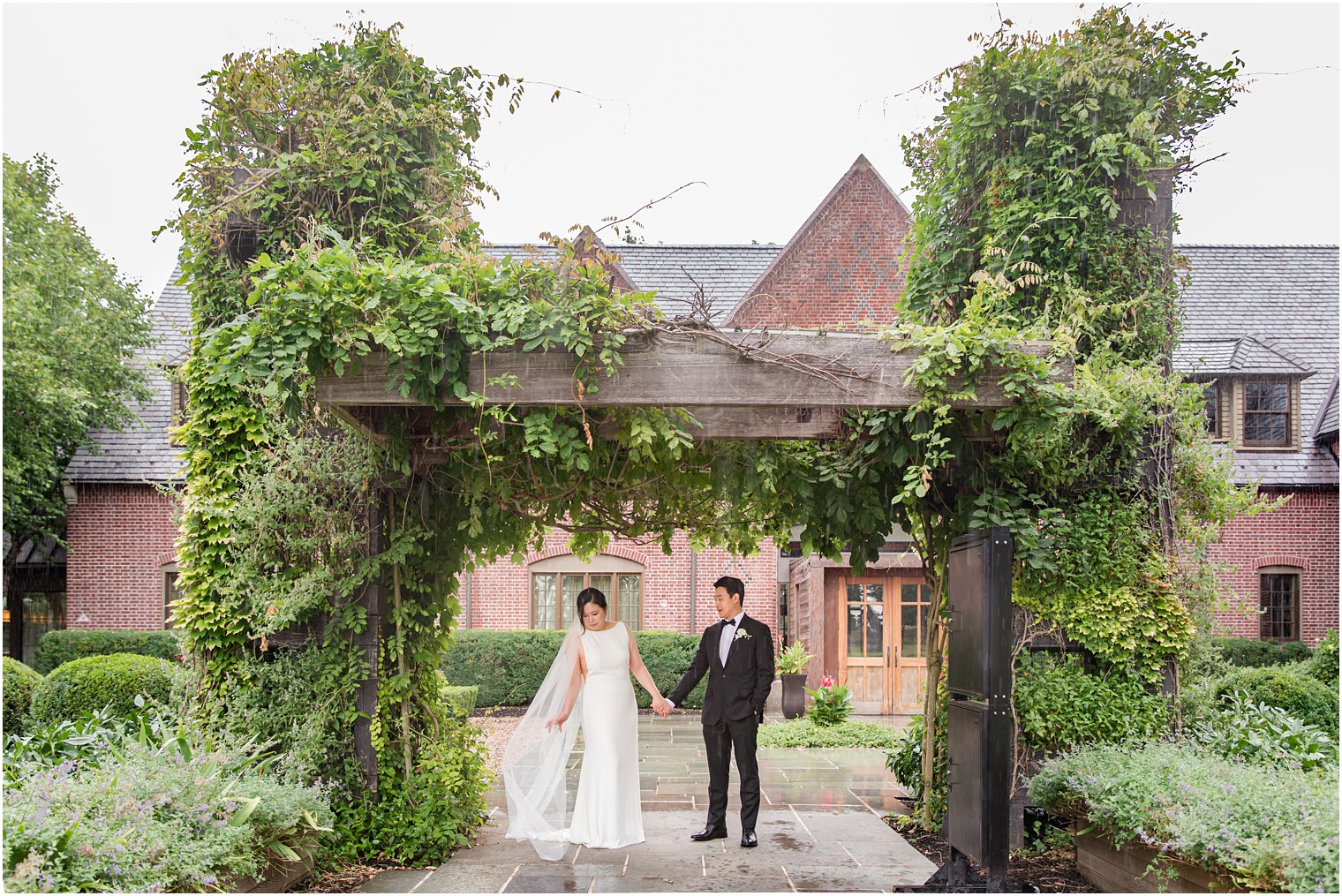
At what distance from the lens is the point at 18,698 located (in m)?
12.5

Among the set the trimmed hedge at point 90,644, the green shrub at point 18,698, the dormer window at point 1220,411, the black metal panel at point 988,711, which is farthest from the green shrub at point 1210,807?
the trimmed hedge at point 90,644

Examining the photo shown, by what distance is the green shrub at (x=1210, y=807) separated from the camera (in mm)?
4555

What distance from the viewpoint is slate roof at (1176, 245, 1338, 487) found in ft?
63.8

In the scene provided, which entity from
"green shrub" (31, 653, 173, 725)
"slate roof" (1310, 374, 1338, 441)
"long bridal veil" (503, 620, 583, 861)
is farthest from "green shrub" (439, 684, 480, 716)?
"slate roof" (1310, 374, 1338, 441)

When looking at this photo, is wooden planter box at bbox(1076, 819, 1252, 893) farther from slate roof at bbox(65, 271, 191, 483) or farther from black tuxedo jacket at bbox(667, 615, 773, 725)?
slate roof at bbox(65, 271, 191, 483)

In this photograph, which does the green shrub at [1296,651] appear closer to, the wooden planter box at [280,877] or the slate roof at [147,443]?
the wooden planter box at [280,877]

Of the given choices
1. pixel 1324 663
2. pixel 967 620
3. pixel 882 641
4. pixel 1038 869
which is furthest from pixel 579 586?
pixel 967 620

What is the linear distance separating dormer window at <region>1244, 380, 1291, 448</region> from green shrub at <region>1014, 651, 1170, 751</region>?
14.7 metres

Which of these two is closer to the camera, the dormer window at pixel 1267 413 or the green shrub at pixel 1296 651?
the green shrub at pixel 1296 651

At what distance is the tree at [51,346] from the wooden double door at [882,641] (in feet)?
43.6

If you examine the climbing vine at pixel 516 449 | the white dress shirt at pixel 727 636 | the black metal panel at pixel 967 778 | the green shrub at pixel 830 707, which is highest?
the climbing vine at pixel 516 449

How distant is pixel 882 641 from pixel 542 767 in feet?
39.0

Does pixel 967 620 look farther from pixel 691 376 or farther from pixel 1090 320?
pixel 1090 320

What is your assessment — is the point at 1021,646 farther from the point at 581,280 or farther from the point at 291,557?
the point at 291,557
